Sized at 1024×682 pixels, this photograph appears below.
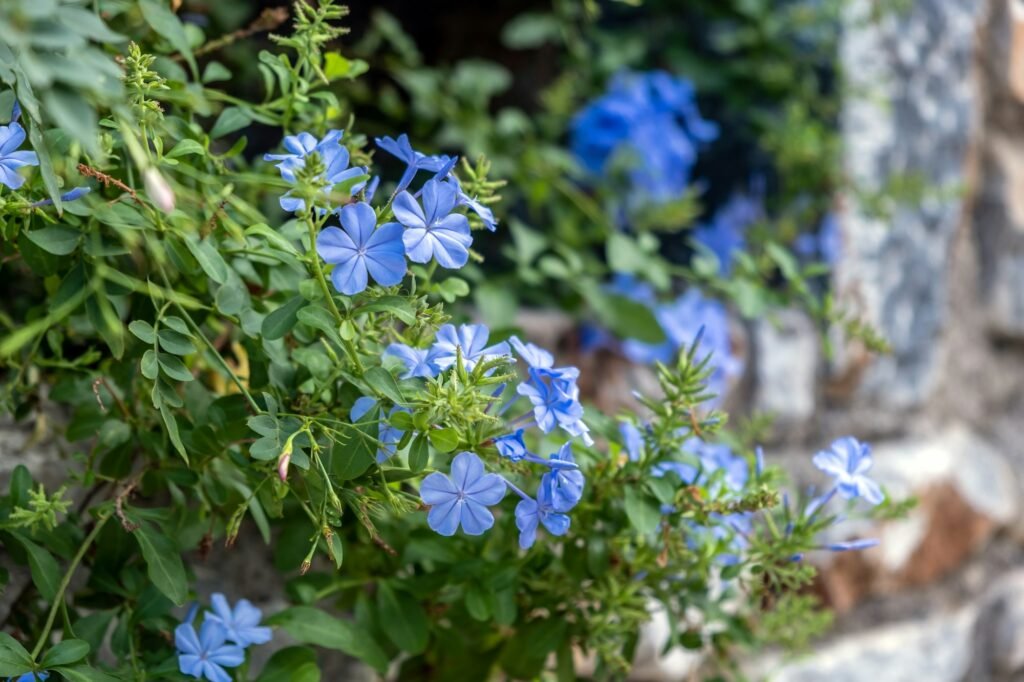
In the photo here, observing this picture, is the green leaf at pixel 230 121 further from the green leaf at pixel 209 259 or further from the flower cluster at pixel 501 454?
the flower cluster at pixel 501 454

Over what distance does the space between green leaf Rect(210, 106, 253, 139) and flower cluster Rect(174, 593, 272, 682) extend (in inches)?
13.3

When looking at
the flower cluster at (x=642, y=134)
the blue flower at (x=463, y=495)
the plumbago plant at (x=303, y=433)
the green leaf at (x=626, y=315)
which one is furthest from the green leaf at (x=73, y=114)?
the flower cluster at (x=642, y=134)

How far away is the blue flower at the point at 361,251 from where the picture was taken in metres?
0.62

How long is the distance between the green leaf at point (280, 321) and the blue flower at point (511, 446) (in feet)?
0.48

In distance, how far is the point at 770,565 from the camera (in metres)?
0.81

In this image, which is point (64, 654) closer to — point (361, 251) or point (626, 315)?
Result: point (361, 251)

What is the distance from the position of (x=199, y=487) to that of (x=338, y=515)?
0.17 metres

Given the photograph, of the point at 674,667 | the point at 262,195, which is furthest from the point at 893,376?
the point at 262,195

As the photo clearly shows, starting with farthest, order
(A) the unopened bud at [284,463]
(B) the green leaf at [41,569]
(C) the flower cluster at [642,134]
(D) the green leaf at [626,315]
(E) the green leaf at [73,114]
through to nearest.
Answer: (C) the flower cluster at [642,134], (D) the green leaf at [626,315], (B) the green leaf at [41,569], (A) the unopened bud at [284,463], (E) the green leaf at [73,114]

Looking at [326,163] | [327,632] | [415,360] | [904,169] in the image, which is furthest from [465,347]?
[904,169]

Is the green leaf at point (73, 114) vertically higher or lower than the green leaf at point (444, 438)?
higher

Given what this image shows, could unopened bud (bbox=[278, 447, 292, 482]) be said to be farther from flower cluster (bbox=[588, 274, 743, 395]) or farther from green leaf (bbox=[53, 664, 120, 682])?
flower cluster (bbox=[588, 274, 743, 395])

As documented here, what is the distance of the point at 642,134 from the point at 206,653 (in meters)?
0.86

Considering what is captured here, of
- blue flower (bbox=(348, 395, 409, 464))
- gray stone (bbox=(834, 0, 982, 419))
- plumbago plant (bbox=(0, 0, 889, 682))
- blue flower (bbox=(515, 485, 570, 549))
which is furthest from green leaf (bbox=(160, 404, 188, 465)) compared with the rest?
gray stone (bbox=(834, 0, 982, 419))
